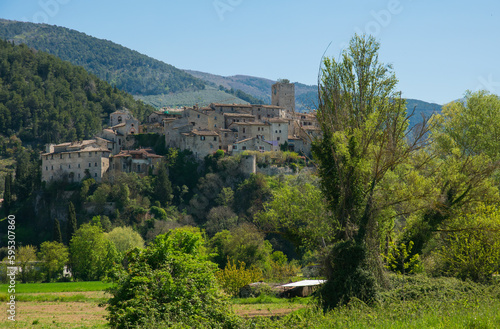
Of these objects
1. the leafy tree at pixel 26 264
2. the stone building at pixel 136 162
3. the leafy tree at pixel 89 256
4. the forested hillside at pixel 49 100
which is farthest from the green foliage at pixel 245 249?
the forested hillside at pixel 49 100

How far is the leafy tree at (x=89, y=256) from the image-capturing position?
6341cm

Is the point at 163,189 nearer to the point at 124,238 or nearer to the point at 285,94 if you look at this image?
the point at 124,238

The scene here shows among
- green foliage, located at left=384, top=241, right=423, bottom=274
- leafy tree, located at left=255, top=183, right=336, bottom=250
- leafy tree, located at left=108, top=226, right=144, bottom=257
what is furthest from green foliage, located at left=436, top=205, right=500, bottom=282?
leafy tree, located at left=108, top=226, right=144, bottom=257

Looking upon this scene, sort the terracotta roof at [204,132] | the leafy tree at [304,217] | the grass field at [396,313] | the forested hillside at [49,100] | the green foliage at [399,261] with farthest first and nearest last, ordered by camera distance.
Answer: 1. the forested hillside at [49,100]
2. the terracotta roof at [204,132]
3. the leafy tree at [304,217]
4. the green foliage at [399,261]
5. the grass field at [396,313]

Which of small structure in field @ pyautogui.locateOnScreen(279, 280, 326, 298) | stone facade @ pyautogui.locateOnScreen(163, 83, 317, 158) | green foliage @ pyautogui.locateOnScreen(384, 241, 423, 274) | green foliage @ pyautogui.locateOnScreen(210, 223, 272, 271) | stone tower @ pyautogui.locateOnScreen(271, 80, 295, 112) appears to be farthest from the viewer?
stone tower @ pyautogui.locateOnScreen(271, 80, 295, 112)

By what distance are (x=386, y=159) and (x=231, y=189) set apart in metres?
56.6

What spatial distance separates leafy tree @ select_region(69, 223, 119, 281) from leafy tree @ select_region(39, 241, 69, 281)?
102 centimetres

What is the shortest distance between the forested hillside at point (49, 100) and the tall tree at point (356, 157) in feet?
317

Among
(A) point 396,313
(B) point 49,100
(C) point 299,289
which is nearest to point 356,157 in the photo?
(A) point 396,313

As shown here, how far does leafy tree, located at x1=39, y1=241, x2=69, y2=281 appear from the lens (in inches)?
2462

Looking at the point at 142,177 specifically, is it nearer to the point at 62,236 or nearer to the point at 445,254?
the point at 62,236

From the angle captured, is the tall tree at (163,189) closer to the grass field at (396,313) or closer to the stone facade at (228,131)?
the stone facade at (228,131)

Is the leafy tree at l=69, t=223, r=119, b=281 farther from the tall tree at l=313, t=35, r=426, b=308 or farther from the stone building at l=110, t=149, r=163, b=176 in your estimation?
the tall tree at l=313, t=35, r=426, b=308

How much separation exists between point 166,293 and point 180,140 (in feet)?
215
